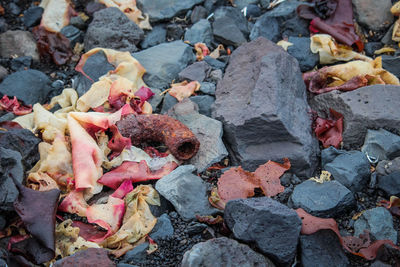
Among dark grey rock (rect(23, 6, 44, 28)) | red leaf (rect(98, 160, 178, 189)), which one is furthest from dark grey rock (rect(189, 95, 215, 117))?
dark grey rock (rect(23, 6, 44, 28))

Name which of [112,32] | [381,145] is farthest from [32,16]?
[381,145]

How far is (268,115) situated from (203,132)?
59cm

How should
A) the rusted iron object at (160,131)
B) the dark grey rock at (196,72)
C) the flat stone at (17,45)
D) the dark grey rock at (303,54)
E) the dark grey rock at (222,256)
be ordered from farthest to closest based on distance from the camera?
the flat stone at (17,45), the dark grey rock at (303,54), the dark grey rock at (196,72), the rusted iron object at (160,131), the dark grey rock at (222,256)

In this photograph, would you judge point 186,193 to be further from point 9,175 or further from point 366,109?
point 366,109

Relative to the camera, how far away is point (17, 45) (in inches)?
192

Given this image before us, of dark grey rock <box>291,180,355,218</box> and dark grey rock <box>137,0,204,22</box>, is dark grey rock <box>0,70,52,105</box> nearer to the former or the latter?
dark grey rock <box>137,0,204,22</box>

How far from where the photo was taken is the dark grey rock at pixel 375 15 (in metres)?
4.92

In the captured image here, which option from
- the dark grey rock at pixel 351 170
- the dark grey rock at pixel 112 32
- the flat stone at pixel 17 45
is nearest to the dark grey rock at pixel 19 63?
the flat stone at pixel 17 45

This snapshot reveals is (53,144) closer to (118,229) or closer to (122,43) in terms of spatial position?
(118,229)

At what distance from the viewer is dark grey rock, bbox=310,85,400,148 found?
3.60 m

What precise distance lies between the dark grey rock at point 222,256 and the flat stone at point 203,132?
3.41 feet

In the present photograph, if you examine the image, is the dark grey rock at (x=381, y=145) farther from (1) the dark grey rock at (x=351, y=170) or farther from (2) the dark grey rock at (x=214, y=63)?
(2) the dark grey rock at (x=214, y=63)

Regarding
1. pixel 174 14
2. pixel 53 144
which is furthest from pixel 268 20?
pixel 53 144

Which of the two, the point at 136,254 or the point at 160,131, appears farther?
the point at 160,131
